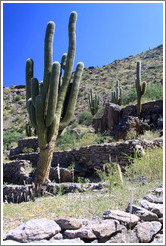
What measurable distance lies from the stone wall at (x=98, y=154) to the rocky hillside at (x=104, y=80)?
68.2 ft

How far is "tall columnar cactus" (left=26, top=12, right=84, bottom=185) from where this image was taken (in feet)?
22.4

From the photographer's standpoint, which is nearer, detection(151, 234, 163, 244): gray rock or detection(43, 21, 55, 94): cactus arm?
detection(151, 234, 163, 244): gray rock

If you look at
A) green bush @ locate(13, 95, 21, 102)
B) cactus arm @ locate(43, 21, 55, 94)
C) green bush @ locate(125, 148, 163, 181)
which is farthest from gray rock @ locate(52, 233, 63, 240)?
green bush @ locate(13, 95, 21, 102)

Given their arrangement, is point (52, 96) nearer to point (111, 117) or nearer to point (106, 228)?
point (106, 228)

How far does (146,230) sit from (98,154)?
6.61 meters

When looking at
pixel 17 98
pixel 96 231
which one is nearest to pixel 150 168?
pixel 96 231

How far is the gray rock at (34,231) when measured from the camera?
82.6 inches

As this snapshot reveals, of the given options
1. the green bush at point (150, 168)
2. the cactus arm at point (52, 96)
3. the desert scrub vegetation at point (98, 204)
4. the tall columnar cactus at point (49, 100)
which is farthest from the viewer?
the tall columnar cactus at point (49, 100)

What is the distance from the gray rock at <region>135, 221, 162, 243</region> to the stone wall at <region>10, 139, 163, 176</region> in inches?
212

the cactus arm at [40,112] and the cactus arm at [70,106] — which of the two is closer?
the cactus arm at [40,112]

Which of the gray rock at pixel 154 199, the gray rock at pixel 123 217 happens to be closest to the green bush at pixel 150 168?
the gray rock at pixel 154 199

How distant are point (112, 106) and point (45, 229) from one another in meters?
12.3

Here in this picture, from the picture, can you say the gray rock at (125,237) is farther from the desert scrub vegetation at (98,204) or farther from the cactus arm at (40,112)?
the cactus arm at (40,112)

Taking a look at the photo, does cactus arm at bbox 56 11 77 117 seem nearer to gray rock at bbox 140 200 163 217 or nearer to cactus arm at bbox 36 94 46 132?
cactus arm at bbox 36 94 46 132
